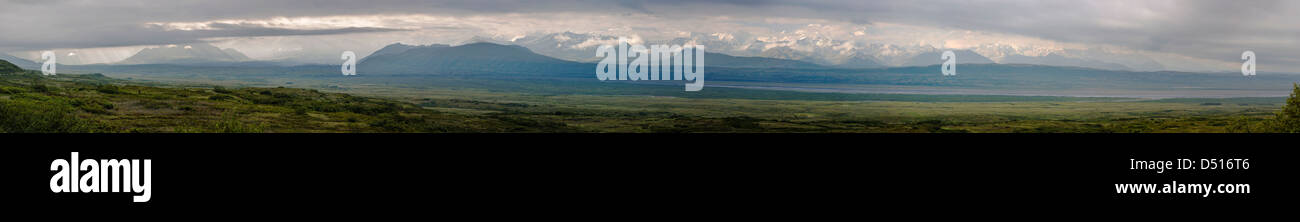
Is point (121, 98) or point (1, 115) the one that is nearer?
point (1, 115)

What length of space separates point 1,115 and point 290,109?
98.6 m
